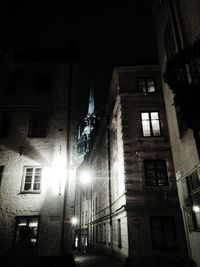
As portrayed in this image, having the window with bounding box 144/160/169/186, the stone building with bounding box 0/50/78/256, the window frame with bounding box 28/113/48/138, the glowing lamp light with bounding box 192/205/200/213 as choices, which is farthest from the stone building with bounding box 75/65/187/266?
the glowing lamp light with bounding box 192/205/200/213

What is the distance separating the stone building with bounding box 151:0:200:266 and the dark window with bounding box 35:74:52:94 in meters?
9.44

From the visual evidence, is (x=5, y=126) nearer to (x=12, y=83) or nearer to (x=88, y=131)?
(x=12, y=83)

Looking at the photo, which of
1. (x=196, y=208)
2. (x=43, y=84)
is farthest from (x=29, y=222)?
(x=43, y=84)

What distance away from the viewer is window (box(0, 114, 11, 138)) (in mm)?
15378

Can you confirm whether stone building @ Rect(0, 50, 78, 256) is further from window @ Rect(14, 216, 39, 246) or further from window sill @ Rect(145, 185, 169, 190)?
window sill @ Rect(145, 185, 169, 190)

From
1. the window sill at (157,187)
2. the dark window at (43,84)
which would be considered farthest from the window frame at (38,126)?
the window sill at (157,187)

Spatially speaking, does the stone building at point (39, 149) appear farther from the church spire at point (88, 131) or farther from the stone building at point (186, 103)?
the church spire at point (88, 131)

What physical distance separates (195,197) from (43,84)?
13641 mm

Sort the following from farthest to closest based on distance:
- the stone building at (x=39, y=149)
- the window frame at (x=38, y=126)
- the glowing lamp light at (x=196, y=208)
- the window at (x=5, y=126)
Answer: the window frame at (x=38, y=126), the window at (x=5, y=126), the stone building at (x=39, y=149), the glowing lamp light at (x=196, y=208)

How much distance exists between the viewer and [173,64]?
6105mm

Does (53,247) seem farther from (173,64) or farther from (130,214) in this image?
(173,64)

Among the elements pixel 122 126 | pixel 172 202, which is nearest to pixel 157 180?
pixel 172 202

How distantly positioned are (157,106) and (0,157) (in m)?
14.6

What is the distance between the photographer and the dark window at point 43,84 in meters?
17.0
